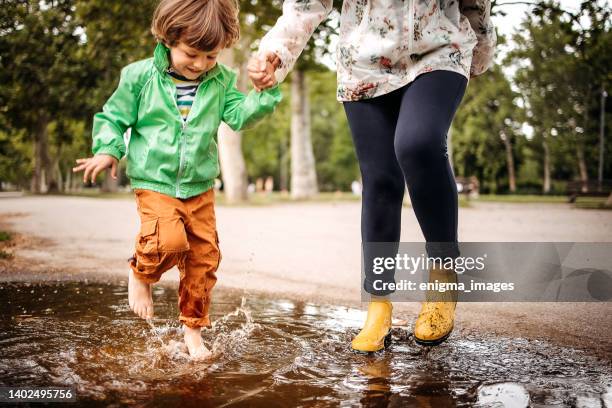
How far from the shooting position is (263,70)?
2.42 m

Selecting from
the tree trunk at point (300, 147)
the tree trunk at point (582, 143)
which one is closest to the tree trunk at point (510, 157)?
the tree trunk at point (582, 143)

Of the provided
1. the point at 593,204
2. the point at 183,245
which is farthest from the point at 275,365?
the point at 593,204

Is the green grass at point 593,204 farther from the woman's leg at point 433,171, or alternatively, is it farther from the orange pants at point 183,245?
the orange pants at point 183,245

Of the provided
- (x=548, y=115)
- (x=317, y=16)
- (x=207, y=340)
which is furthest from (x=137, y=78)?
(x=548, y=115)

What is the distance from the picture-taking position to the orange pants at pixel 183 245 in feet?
7.93

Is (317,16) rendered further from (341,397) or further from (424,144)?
(341,397)

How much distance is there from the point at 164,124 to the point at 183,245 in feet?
1.67

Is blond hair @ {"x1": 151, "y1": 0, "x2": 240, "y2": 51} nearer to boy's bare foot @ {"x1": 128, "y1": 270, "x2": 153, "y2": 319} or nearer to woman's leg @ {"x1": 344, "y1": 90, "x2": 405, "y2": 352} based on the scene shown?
woman's leg @ {"x1": 344, "y1": 90, "x2": 405, "y2": 352}

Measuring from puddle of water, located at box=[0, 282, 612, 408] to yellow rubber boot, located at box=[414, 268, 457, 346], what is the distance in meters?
0.07

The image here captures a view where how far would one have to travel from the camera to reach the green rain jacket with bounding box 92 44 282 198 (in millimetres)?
2480

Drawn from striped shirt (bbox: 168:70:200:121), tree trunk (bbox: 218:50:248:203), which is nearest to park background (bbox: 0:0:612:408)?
striped shirt (bbox: 168:70:200:121)

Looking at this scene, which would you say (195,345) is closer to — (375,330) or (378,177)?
(375,330)

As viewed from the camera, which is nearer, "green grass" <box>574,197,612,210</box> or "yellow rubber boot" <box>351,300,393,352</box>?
"yellow rubber boot" <box>351,300,393,352</box>

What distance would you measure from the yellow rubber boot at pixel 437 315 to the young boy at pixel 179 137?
86 cm
